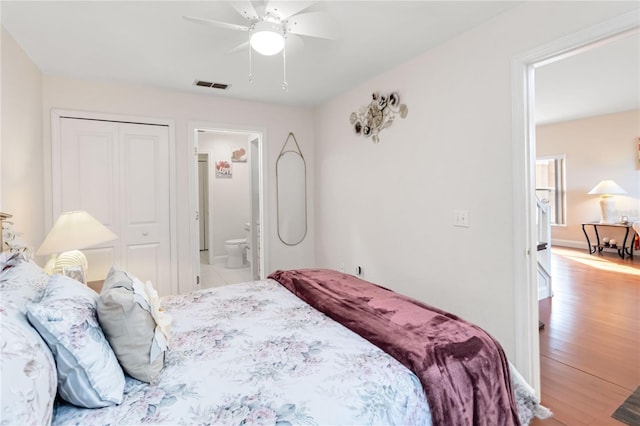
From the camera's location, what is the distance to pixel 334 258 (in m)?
3.91

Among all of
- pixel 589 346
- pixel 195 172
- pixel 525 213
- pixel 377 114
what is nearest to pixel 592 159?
pixel 589 346

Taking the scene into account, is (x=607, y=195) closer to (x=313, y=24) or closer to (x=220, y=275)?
(x=313, y=24)

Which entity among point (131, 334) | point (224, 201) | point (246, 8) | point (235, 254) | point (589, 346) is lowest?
point (589, 346)

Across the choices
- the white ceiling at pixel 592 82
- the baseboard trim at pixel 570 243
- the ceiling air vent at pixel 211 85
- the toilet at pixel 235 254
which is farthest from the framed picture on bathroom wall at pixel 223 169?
the baseboard trim at pixel 570 243

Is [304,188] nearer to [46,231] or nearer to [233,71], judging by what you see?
[233,71]

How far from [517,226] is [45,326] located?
7.58ft

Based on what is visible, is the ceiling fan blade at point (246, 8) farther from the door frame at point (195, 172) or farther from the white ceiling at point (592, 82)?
the white ceiling at point (592, 82)

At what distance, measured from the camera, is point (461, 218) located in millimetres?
2379

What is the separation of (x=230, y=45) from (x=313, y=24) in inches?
30.7

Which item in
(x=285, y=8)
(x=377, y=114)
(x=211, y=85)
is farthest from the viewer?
(x=211, y=85)

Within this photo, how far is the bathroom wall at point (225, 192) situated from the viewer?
6.14m

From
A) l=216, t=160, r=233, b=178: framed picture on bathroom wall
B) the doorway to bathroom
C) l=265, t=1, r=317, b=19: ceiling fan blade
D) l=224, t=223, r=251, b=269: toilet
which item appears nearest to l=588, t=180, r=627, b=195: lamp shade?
the doorway to bathroom

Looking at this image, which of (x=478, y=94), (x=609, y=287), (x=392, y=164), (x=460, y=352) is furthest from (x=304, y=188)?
(x=609, y=287)

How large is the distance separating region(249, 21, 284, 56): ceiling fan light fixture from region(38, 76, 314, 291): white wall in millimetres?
1872
